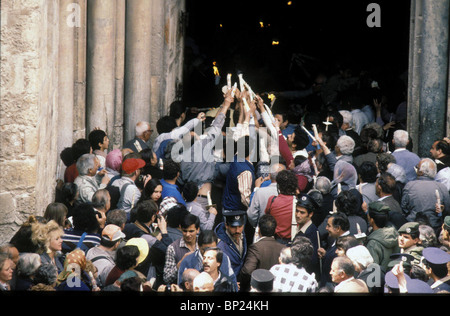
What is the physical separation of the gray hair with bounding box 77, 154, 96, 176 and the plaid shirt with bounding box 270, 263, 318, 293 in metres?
3.14

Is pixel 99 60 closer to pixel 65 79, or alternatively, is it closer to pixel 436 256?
pixel 65 79

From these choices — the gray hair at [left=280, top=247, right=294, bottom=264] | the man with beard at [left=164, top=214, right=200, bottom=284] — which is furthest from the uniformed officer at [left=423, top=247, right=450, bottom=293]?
the man with beard at [left=164, top=214, right=200, bottom=284]

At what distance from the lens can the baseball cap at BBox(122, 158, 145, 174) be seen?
35.4 feet

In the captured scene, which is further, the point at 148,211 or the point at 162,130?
the point at 162,130

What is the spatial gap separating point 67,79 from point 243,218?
436cm

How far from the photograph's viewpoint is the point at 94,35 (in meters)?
14.1

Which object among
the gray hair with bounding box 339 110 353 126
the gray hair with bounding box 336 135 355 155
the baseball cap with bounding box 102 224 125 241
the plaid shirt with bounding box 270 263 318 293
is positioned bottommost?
the plaid shirt with bounding box 270 263 318 293

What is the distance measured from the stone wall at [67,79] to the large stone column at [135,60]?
17mm

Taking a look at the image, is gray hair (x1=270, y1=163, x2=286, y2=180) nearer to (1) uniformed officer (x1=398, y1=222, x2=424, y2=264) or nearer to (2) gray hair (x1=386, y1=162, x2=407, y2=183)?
(2) gray hair (x1=386, y1=162, x2=407, y2=183)

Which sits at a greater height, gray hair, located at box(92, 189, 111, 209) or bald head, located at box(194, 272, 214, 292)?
gray hair, located at box(92, 189, 111, 209)

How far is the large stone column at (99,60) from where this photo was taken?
46.1ft

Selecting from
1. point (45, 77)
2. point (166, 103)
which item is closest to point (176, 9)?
point (166, 103)
